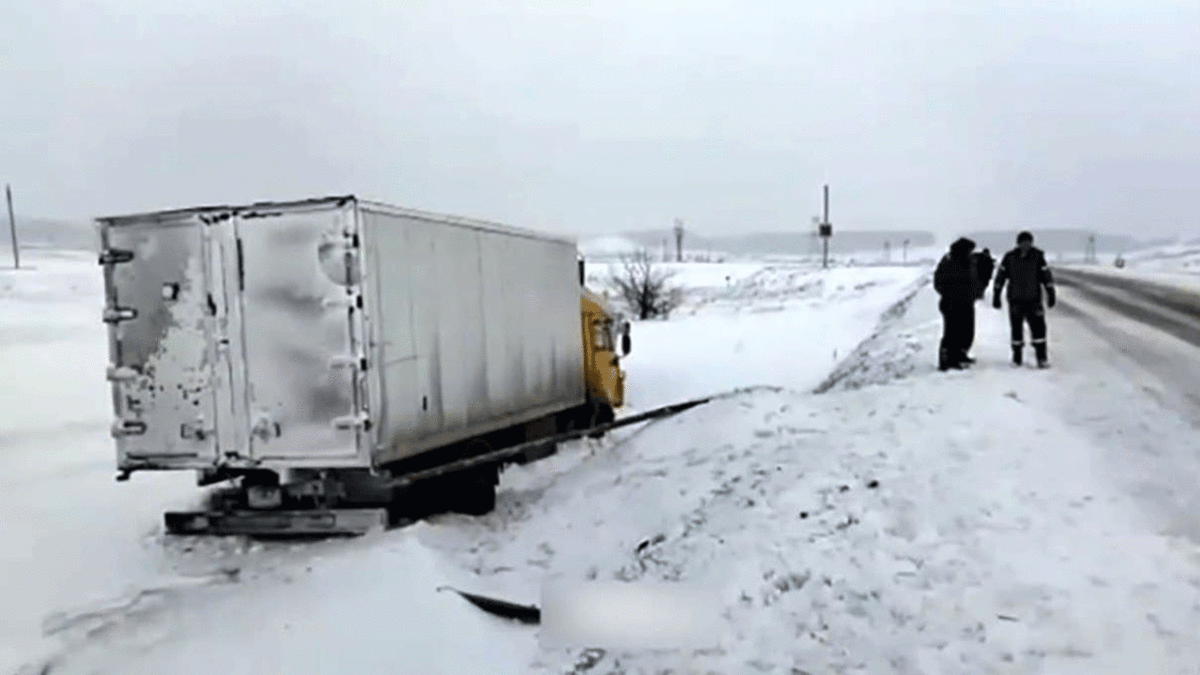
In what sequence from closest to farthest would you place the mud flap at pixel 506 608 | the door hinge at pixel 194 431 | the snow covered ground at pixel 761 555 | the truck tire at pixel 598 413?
the snow covered ground at pixel 761 555
the mud flap at pixel 506 608
the door hinge at pixel 194 431
the truck tire at pixel 598 413

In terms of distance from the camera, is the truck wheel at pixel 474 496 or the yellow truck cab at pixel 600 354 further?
the yellow truck cab at pixel 600 354

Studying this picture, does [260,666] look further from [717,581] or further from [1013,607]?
[1013,607]

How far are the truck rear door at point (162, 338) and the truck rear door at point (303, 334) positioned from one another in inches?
17.1

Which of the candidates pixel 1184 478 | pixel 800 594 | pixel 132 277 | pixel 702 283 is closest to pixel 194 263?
pixel 132 277

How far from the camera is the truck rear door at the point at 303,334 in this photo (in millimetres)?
8188

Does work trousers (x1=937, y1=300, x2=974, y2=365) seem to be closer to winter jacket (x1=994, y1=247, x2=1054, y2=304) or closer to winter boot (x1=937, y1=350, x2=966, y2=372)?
winter boot (x1=937, y1=350, x2=966, y2=372)

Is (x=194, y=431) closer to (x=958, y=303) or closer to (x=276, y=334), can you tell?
(x=276, y=334)

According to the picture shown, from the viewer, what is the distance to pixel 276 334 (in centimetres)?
842

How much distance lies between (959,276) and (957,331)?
72 centimetres

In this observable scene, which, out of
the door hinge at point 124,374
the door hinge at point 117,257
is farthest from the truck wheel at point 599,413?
the door hinge at point 117,257

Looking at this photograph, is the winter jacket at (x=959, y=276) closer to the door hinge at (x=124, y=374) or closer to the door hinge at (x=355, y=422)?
the door hinge at (x=355, y=422)

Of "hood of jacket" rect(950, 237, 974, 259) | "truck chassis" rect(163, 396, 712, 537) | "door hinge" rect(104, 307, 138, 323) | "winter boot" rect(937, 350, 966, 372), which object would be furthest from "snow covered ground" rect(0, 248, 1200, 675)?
"door hinge" rect(104, 307, 138, 323)

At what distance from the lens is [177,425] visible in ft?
28.9

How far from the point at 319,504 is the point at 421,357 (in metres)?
1.62
